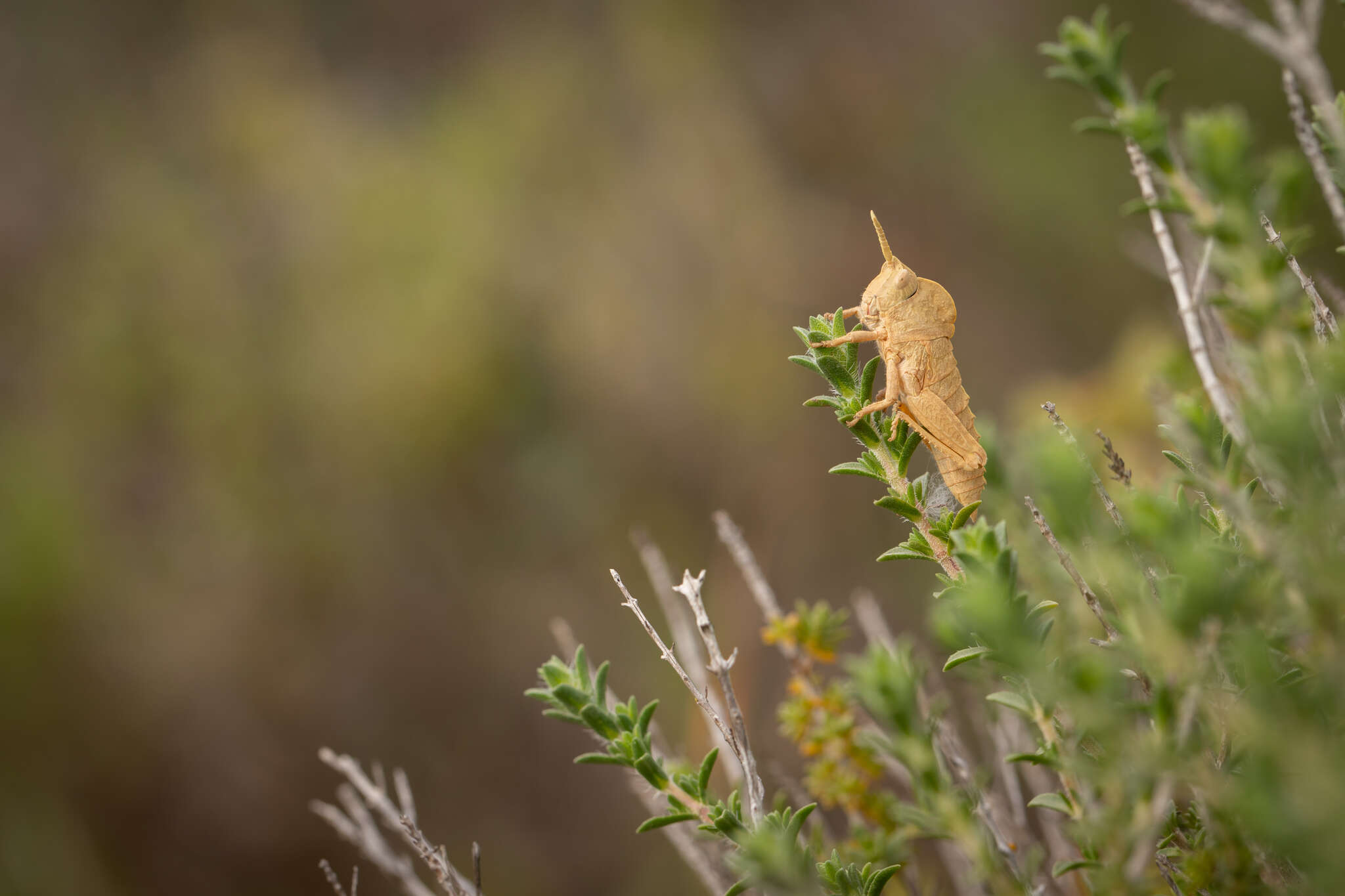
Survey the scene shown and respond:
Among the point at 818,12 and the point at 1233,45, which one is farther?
the point at 818,12

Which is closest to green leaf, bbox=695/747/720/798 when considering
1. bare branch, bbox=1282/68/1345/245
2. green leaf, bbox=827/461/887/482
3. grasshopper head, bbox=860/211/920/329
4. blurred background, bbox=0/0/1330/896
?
green leaf, bbox=827/461/887/482

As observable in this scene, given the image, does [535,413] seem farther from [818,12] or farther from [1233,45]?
[1233,45]

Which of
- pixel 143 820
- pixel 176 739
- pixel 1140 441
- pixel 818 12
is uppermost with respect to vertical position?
pixel 818 12

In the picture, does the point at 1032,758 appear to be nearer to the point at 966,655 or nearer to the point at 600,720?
the point at 966,655

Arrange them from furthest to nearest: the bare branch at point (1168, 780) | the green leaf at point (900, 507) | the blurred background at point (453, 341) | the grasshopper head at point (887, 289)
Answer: the blurred background at point (453, 341) → the grasshopper head at point (887, 289) → the green leaf at point (900, 507) → the bare branch at point (1168, 780)

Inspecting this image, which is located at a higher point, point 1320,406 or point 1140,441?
point 1320,406

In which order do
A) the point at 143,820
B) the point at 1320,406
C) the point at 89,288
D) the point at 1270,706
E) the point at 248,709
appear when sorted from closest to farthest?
the point at 1270,706, the point at 1320,406, the point at 143,820, the point at 248,709, the point at 89,288

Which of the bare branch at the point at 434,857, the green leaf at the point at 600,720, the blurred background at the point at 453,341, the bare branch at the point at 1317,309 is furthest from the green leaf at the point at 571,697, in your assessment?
the blurred background at the point at 453,341

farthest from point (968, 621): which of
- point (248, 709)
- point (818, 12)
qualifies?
point (818, 12)

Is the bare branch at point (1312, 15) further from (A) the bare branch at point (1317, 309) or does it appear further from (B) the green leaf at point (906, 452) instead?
(B) the green leaf at point (906, 452)
